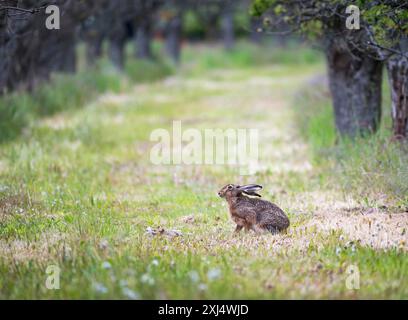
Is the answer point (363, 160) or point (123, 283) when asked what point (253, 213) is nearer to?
point (123, 283)

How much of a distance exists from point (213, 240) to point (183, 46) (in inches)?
2213

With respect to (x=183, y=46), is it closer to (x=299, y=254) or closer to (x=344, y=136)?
(x=344, y=136)

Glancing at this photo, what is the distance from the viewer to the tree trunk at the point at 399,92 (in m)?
10.2

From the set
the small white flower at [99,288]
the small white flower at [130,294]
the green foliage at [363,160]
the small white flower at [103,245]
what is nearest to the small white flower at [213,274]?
the small white flower at [130,294]

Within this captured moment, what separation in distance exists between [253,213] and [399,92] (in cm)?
393

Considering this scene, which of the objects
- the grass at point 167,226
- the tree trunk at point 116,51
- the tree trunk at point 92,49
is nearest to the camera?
the grass at point 167,226

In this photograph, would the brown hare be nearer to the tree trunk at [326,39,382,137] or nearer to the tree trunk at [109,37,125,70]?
the tree trunk at [326,39,382,137]

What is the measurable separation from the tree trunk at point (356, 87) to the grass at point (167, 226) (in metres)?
0.92

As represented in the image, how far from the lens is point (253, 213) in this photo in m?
7.62

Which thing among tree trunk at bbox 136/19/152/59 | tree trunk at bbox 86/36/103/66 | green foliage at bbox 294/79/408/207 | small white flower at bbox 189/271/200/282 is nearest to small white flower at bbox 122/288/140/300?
small white flower at bbox 189/271/200/282

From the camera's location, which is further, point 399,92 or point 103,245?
point 399,92

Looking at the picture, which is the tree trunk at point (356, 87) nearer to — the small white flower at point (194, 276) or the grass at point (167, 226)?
the grass at point (167, 226)

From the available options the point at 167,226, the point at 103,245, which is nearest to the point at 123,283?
the point at 103,245

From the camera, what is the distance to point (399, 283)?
567 cm
